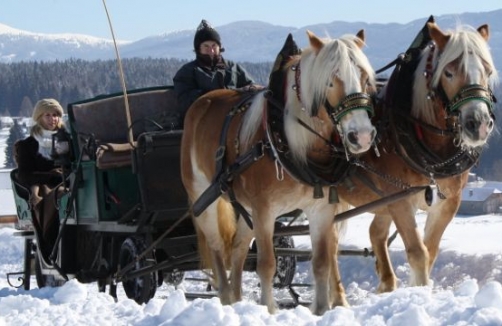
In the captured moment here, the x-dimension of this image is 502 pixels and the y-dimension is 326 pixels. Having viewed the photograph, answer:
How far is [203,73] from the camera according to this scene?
26.6 ft

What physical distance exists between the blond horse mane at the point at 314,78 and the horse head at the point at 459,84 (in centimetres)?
46

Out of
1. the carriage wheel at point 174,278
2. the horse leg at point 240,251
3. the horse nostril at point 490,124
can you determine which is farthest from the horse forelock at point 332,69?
the carriage wheel at point 174,278

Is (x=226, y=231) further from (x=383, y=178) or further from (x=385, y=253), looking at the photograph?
(x=383, y=178)

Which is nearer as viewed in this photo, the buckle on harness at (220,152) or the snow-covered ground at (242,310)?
the snow-covered ground at (242,310)

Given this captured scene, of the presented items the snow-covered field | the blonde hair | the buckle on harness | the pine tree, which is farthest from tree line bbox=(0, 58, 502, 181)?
the snow-covered field

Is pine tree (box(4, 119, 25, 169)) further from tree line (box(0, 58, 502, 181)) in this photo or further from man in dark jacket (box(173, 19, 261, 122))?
man in dark jacket (box(173, 19, 261, 122))

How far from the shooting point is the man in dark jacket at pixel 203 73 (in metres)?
8.04

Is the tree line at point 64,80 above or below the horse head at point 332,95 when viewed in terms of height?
below

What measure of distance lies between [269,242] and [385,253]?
1200 millimetres

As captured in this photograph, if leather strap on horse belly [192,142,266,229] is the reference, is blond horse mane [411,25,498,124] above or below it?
above

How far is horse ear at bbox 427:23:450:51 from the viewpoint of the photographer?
5949 millimetres

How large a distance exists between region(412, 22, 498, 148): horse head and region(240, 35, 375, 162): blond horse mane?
46 cm

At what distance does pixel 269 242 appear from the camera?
6.23 metres

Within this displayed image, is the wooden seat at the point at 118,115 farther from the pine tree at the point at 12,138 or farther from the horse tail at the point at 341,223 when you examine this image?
the pine tree at the point at 12,138
